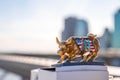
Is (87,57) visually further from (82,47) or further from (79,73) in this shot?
(79,73)

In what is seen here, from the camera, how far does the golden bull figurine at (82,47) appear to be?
468 cm

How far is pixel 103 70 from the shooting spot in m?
4.48

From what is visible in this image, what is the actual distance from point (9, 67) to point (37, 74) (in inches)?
1131

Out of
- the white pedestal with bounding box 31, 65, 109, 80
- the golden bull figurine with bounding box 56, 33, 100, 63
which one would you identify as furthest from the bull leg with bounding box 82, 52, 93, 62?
the white pedestal with bounding box 31, 65, 109, 80

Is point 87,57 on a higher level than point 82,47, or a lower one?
lower

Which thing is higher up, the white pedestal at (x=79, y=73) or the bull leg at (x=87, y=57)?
the bull leg at (x=87, y=57)

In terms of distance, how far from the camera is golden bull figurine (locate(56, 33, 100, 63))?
4676 mm

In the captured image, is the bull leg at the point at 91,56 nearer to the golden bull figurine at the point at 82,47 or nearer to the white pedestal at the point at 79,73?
the golden bull figurine at the point at 82,47

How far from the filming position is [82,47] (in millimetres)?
4691

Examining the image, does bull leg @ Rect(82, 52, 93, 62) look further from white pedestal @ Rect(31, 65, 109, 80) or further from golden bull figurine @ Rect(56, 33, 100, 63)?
white pedestal @ Rect(31, 65, 109, 80)

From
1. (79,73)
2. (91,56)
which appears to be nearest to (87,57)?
(91,56)

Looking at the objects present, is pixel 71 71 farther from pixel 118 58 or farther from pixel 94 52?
pixel 118 58

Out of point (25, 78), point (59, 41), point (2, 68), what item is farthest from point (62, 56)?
point (2, 68)

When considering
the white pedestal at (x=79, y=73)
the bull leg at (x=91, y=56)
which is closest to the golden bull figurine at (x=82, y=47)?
the bull leg at (x=91, y=56)
